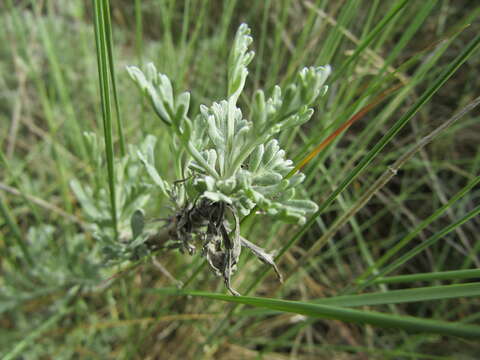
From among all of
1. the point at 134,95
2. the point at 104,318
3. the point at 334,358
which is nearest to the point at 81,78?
the point at 134,95

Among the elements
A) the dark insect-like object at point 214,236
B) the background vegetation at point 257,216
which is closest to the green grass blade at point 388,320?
the dark insect-like object at point 214,236

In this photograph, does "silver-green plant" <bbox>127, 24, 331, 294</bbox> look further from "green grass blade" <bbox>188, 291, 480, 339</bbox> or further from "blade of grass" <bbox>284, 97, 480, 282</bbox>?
"blade of grass" <bbox>284, 97, 480, 282</bbox>

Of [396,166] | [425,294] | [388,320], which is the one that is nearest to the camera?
[388,320]

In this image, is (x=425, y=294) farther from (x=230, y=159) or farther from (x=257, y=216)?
(x=257, y=216)

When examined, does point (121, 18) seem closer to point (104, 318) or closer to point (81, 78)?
point (81, 78)

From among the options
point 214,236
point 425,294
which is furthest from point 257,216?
point 425,294

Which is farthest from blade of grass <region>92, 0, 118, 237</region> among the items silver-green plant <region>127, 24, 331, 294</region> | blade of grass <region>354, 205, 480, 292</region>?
blade of grass <region>354, 205, 480, 292</region>

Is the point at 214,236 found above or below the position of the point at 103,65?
below

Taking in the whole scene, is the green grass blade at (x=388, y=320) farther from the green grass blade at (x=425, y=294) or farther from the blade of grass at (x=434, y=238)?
the blade of grass at (x=434, y=238)
